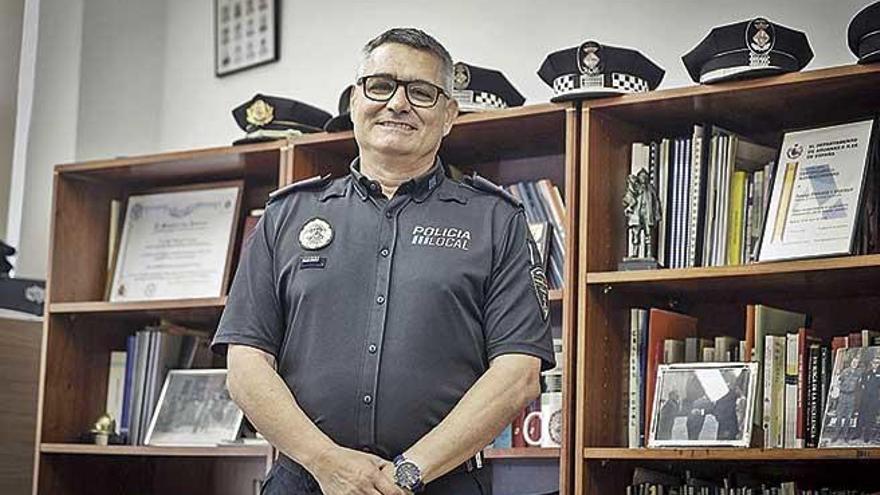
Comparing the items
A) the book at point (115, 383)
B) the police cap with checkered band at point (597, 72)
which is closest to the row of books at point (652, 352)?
the police cap with checkered band at point (597, 72)

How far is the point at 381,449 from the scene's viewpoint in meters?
2.32

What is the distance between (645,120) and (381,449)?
1.07 metres

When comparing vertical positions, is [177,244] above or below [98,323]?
above

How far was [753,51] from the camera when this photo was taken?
2.80m

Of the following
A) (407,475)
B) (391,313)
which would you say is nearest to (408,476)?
(407,475)

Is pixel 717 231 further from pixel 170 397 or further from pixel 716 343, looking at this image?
pixel 170 397

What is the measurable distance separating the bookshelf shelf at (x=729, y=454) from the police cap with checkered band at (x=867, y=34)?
680 mm

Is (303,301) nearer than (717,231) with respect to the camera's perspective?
Yes

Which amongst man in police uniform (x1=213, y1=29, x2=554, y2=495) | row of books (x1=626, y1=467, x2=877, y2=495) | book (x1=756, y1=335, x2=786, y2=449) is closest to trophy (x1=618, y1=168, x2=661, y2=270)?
book (x1=756, y1=335, x2=786, y2=449)

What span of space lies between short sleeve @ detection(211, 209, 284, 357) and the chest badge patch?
6cm

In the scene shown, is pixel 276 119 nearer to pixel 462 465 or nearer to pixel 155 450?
pixel 155 450

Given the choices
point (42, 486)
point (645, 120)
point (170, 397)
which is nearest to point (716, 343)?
point (645, 120)

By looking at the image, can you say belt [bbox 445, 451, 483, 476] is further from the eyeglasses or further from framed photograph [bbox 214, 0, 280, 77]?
framed photograph [bbox 214, 0, 280, 77]

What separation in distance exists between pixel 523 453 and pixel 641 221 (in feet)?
1.69
